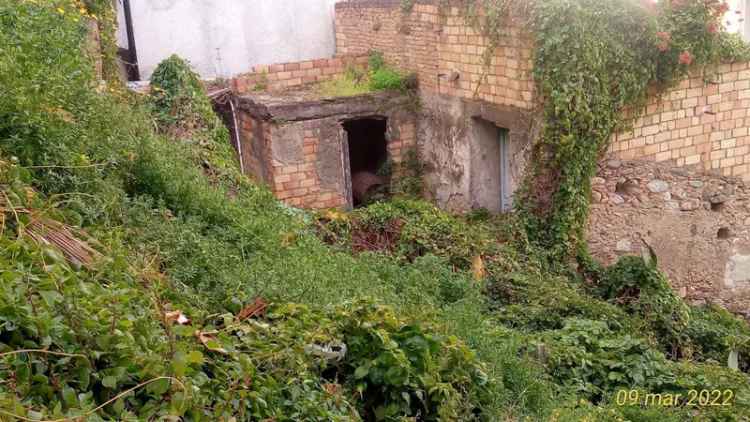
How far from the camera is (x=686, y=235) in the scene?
9.64 metres

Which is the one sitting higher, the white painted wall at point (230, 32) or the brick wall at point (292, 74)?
the white painted wall at point (230, 32)

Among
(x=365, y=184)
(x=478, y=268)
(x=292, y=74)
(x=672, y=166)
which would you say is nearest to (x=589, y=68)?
(x=672, y=166)

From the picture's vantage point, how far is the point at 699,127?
9.45 metres

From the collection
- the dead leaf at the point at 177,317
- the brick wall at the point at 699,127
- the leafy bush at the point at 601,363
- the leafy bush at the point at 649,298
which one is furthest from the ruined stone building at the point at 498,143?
the dead leaf at the point at 177,317

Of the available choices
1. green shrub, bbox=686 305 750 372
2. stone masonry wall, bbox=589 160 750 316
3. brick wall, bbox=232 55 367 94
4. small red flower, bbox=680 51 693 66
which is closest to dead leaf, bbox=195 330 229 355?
green shrub, bbox=686 305 750 372

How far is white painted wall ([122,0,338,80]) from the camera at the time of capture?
15.1m

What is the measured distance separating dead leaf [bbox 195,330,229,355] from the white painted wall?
473 inches

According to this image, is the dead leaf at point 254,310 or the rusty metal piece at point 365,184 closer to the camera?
the dead leaf at point 254,310

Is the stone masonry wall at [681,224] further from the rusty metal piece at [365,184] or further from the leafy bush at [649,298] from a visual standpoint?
the rusty metal piece at [365,184]

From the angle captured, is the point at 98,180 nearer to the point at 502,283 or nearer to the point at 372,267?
the point at 372,267

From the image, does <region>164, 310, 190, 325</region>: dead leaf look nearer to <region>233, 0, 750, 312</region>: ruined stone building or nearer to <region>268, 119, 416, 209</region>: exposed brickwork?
<region>233, 0, 750, 312</region>: ruined stone building

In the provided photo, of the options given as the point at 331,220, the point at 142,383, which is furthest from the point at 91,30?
the point at 142,383

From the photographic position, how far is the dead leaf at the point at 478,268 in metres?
8.18

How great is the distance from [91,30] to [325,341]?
6.04 m
